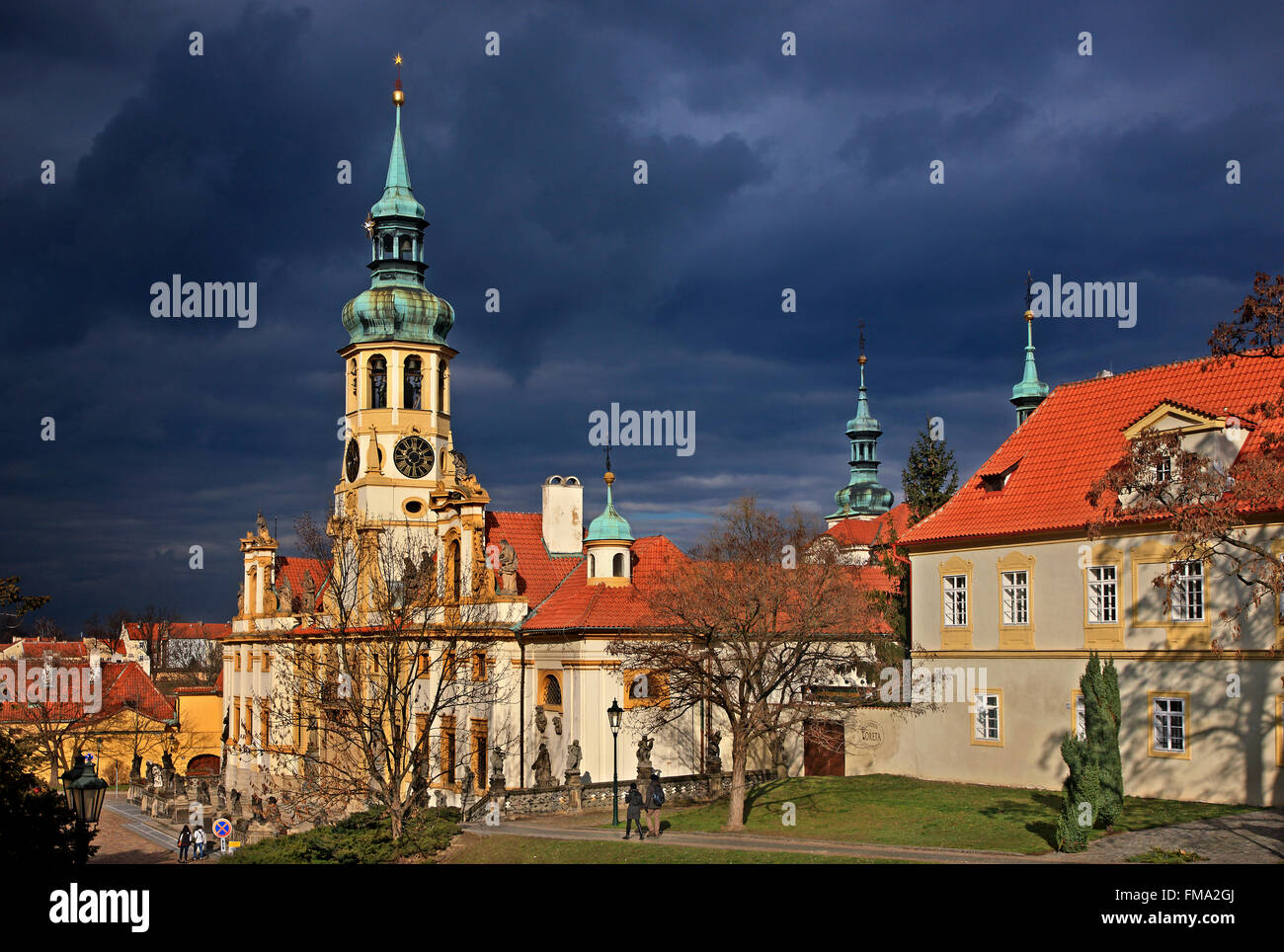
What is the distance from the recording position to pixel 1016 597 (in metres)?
35.0

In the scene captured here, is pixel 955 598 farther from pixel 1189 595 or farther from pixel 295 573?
pixel 295 573

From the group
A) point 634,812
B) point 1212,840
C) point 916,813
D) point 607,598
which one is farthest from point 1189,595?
point 607,598

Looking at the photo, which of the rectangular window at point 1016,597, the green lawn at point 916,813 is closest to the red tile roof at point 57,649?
the green lawn at point 916,813

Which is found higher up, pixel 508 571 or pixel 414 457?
pixel 414 457

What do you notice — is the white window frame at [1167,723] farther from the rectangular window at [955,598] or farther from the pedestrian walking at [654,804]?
the pedestrian walking at [654,804]

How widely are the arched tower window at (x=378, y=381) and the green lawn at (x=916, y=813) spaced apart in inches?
1237

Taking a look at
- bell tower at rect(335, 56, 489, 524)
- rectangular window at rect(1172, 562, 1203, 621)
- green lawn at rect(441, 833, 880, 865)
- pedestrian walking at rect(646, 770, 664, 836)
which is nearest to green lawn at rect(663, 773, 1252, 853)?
pedestrian walking at rect(646, 770, 664, 836)

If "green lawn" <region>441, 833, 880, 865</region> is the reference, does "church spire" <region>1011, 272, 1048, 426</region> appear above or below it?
above

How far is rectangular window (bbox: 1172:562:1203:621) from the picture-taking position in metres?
30.3

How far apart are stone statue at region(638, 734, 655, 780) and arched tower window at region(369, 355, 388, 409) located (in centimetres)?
2744

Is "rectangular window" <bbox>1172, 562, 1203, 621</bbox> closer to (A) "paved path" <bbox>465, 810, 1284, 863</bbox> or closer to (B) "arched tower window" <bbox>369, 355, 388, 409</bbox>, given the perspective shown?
(A) "paved path" <bbox>465, 810, 1284, 863</bbox>

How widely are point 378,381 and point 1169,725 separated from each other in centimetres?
4237

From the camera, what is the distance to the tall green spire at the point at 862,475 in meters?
112
